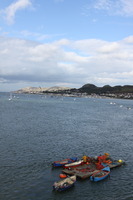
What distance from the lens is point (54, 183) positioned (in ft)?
106

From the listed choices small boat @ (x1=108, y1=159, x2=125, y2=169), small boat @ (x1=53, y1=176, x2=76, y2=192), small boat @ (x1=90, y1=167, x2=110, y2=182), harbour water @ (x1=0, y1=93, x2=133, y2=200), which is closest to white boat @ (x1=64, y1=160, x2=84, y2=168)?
harbour water @ (x1=0, y1=93, x2=133, y2=200)

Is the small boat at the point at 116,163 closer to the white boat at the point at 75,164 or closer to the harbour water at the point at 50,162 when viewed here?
the harbour water at the point at 50,162

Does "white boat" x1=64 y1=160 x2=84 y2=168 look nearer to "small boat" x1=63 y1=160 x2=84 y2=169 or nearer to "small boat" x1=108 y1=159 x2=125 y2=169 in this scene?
"small boat" x1=63 y1=160 x2=84 y2=169

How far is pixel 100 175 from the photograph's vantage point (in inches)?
1451

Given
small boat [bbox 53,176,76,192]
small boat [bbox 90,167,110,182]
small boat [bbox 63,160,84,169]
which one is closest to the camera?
small boat [bbox 53,176,76,192]

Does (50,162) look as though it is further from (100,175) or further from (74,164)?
(100,175)

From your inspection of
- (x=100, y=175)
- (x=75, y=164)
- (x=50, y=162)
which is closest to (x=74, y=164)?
(x=75, y=164)

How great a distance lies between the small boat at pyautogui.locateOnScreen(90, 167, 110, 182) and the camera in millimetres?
35959

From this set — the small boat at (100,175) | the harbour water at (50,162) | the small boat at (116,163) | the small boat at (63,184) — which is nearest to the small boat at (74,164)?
the harbour water at (50,162)

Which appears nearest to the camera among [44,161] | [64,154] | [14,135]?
[44,161]

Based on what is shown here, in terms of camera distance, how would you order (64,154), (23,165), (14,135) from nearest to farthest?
1. (23,165)
2. (64,154)
3. (14,135)

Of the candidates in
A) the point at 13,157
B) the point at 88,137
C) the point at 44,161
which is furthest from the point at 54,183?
the point at 88,137

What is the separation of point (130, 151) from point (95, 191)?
23474 mm

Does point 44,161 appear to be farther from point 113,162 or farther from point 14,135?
point 14,135
